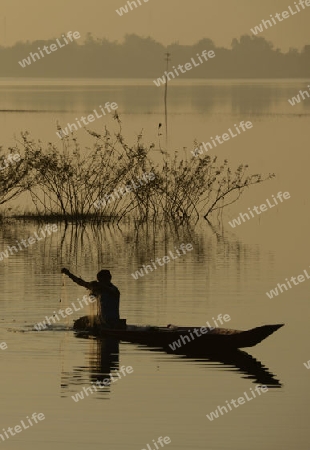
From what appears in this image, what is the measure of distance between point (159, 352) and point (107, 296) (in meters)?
1.32

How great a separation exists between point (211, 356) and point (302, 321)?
12.2ft

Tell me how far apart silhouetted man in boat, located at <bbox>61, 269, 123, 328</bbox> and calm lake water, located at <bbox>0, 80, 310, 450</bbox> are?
0.42 meters

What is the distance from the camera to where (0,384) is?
2595 cm

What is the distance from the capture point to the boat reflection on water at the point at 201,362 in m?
26.8

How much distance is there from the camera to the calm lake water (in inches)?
926

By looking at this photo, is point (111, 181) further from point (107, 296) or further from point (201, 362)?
point (201, 362)

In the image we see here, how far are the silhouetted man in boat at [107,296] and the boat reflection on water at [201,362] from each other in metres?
0.29

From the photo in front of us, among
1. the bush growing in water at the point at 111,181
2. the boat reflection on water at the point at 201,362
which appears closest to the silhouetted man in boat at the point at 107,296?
the boat reflection on water at the point at 201,362

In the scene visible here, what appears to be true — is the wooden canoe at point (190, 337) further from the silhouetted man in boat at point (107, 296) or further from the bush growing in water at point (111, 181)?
the bush growing in water at point (111, 181)

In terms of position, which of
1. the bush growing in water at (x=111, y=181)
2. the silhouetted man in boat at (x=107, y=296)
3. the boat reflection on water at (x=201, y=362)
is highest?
the bush growing in water at (x=111, y=181)

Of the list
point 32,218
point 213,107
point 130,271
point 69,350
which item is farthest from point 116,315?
point 213,107

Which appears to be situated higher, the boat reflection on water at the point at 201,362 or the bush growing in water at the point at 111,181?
the bush growing in water at the point at 111,181

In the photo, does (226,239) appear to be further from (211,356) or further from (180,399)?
(180,399)

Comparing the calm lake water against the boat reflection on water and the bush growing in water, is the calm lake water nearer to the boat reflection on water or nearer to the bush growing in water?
the boat reflection on water
